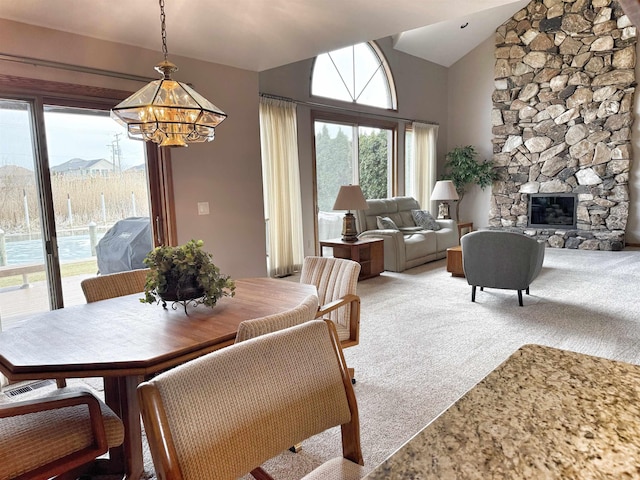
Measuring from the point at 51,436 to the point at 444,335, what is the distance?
116 inches

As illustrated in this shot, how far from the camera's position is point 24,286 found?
10.1 ft

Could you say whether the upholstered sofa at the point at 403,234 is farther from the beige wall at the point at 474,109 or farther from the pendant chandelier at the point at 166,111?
the pendant chandelier at the point at 166,111

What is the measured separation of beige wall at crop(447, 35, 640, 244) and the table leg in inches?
333

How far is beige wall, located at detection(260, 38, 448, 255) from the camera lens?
5.92 metres

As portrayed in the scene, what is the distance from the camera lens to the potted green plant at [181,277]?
2.05m

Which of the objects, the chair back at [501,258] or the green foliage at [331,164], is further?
the green foliage at [331,164]

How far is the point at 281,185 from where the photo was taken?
5.76 m

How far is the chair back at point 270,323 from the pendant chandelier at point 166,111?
3.58 ft

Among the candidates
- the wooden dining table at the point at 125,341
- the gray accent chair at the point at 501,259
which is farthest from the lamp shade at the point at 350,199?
the wooden dining table at the point at 125,341

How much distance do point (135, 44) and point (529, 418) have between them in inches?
145

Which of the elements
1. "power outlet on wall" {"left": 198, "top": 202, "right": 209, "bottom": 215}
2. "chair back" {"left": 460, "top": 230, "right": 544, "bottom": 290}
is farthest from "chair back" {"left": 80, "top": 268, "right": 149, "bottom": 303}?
"chair back" {"left": 460, "top": 230, "right": 544, "bottom": 290}

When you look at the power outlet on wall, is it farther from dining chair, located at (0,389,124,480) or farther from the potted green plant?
dining chair, located at (0,389,124,480)

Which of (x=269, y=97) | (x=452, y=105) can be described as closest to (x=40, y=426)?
(x=269, y=97)

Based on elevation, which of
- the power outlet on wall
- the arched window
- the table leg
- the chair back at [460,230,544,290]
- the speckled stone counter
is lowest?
the table leg
